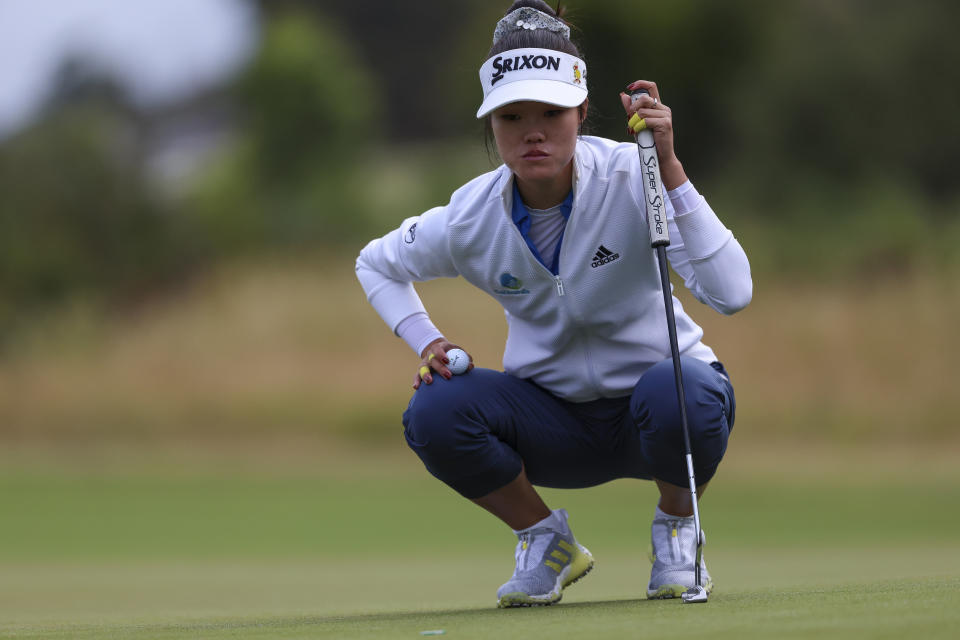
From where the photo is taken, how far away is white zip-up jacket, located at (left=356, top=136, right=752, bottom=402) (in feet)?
12.1

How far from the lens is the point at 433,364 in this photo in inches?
159

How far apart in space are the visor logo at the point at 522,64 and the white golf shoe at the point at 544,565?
130 centimetres

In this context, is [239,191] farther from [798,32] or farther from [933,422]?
[933,422]

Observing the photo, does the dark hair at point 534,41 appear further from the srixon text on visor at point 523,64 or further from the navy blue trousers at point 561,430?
the navy blue trousers at point 561,430

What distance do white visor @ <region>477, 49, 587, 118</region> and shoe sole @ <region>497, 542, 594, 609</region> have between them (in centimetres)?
134

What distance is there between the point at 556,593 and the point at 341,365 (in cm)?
1318

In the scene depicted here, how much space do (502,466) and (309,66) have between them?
105 ft

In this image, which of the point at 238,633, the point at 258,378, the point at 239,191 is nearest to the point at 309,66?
the point at 239,191

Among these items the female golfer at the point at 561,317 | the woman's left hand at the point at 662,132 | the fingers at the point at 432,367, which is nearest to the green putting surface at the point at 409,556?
the female golfer at the point at 561,317

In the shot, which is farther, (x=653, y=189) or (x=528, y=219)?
(x=528, y=219)

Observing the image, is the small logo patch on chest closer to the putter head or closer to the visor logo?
the visor logo

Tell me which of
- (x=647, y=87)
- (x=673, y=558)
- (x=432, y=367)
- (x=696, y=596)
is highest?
(x=647, y=87)

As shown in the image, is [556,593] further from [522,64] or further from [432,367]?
[522,64]

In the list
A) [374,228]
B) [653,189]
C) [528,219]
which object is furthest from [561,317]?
[374,228]
